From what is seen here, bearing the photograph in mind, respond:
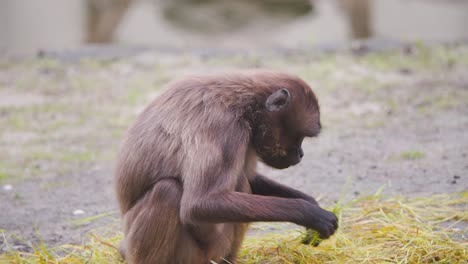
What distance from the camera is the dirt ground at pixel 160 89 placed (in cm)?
679

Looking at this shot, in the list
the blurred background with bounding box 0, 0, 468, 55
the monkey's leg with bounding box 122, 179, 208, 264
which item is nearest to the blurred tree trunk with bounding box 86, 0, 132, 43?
the blurred background with bounding box 0, 0, 468, 55

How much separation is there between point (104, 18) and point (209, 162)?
12852 millimetres

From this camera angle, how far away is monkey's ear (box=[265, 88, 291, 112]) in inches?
187

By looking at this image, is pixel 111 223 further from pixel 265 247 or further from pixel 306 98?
pixel 306 98

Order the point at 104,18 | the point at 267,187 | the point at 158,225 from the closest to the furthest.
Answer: the point at 158,225 → the point at 267,187 → the point at 104,18

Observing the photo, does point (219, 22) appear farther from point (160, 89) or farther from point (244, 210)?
point (244, 210)

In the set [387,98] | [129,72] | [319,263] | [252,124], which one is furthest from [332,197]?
[129,72]

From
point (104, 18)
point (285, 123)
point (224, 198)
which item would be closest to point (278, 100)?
point (285, 123)

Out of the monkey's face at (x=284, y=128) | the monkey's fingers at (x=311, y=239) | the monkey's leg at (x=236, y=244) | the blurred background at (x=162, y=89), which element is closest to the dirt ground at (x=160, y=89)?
the blurred background at (x=162, y=89)

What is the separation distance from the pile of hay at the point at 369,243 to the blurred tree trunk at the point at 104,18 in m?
11.4

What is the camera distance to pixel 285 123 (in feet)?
16.2

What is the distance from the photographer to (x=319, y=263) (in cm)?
510

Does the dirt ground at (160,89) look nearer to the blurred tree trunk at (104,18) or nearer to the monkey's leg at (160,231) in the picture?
the monkey's leg at (160,231)

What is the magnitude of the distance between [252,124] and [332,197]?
2.19 metres
